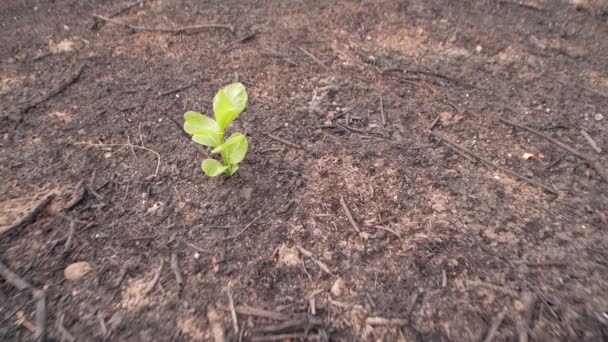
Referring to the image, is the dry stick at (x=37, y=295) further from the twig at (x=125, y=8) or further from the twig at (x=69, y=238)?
the twig at (x=125, y=8)

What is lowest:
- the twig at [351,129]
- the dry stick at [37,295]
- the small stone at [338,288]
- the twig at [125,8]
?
the small stone at [338,288]

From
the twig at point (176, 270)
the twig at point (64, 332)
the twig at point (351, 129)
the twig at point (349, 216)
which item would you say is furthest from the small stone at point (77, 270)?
the twig at point (351, 129)

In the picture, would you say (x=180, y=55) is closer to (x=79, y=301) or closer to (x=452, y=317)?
(x=79, y=301)

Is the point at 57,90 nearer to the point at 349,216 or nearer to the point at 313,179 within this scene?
the point at 313,179

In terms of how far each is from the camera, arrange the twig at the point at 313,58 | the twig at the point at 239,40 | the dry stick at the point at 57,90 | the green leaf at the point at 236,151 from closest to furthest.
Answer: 1. the green leaf at the point at 236,151
2. the dry stick at the point at 57,90
3. the twig at the point at 313,58
4. the twig at the point at 239,40

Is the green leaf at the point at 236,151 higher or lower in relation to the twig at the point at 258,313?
higher

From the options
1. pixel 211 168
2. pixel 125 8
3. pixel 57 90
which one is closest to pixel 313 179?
pixel 211 168

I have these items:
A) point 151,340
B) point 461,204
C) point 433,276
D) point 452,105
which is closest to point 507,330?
point 433,276
